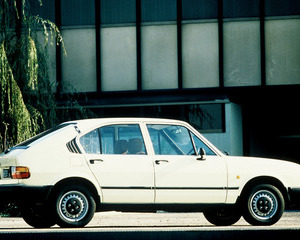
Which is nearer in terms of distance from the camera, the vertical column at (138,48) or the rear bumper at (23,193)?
the rear bumper at (23,193)

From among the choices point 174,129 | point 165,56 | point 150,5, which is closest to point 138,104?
point 165,56

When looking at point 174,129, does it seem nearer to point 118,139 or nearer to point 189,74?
point 118,139

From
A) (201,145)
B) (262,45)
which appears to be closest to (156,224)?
(201,145)

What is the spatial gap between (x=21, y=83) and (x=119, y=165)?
6.63m

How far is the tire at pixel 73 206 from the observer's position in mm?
9273

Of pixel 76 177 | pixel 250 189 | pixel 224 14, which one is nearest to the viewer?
pixel 76 177

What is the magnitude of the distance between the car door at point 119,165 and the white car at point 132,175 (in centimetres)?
1

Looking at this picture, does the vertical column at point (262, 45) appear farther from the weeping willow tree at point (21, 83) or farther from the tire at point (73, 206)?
the tire at point (73, 206)

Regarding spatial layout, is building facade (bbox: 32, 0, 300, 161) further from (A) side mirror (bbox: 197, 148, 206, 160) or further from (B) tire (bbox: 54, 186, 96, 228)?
(B) tire (bbox: 54, 186, 96, 228)

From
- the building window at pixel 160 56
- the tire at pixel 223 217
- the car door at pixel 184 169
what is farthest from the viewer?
the building window at pixel 160 56

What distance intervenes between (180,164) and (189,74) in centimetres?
1072

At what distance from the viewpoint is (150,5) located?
67.5ft

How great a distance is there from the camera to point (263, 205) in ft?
33.6

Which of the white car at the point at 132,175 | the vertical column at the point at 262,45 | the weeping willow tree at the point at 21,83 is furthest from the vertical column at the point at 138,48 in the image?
the white car at the point at 132,175
